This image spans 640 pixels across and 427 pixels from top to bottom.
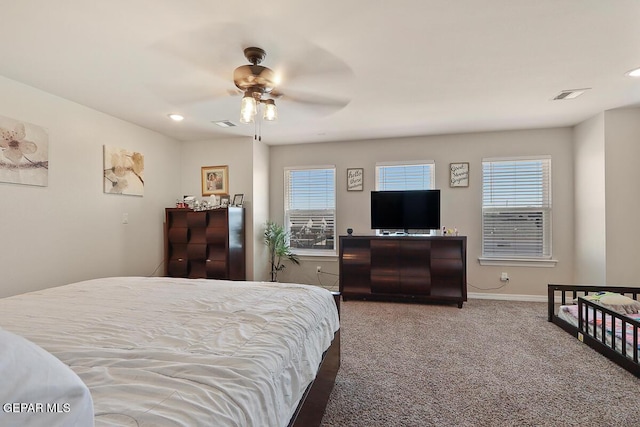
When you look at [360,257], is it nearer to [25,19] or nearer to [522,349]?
[522,349]

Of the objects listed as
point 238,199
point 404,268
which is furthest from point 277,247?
point 404,268

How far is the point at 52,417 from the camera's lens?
1.78 feet

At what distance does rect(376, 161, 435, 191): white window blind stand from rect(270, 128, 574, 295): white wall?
108 mm

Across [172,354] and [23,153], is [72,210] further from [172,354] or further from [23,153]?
[172,354]

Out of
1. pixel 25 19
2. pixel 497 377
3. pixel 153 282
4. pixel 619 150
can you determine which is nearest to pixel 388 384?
pixel 497 377

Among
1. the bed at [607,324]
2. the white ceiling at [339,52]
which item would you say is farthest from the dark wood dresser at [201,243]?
the bed at [607,324]

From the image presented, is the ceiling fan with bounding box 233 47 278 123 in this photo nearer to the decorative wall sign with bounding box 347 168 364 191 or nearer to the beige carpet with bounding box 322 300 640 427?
the beige carpet with bounding box 322 300 640 427

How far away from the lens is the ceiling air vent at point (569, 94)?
3.04 m

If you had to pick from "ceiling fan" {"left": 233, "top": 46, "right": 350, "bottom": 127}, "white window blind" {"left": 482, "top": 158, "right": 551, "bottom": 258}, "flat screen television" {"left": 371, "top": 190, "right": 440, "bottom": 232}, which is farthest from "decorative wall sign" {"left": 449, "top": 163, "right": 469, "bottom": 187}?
"ceiling fan" {"left": 233, "top": 46, "right": 350, "bottom": 127}

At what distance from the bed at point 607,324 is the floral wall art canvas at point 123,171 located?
521 cm

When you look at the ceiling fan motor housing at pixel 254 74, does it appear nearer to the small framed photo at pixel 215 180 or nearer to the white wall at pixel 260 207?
the white wall at pixel 260 207

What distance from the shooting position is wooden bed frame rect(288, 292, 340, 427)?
1.42 m

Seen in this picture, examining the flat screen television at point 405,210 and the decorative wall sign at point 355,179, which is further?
the decorative wall sign at point 355,179

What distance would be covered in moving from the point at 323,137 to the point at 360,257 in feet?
6.35
